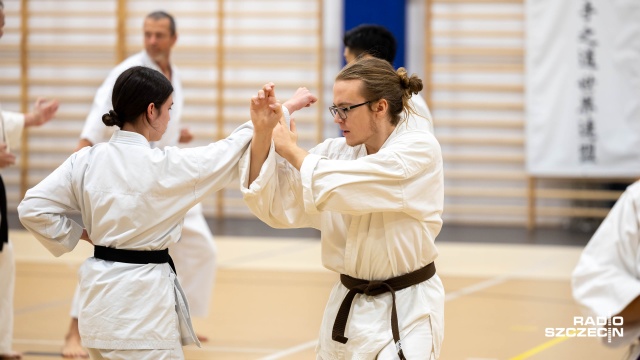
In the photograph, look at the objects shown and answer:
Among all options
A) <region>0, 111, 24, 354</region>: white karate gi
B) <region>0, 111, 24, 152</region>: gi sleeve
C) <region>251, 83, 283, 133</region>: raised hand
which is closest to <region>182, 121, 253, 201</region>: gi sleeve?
<region>251, 83, 283, 133</region>: raised hand

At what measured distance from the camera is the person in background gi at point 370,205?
2402 millimetres

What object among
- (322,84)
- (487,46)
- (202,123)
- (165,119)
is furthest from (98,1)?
(165,119)

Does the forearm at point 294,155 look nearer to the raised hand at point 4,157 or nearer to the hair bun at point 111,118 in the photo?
the hair bun at point 111,118

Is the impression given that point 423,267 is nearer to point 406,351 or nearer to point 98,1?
point 406,351

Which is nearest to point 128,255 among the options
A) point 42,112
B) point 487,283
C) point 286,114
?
point 286,114

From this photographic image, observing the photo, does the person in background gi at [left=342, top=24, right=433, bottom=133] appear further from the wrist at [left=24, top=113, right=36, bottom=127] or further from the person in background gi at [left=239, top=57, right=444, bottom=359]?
the wrist at [left=24, top=113, right=36, bottom=127]

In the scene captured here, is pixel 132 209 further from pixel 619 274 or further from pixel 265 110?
pixel 619 274

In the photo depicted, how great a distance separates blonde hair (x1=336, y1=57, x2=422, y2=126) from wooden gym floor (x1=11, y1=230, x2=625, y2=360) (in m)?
2.19

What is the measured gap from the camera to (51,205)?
261cm

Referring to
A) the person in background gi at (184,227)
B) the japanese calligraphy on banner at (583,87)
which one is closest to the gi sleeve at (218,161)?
the person in background gi at (184,227)

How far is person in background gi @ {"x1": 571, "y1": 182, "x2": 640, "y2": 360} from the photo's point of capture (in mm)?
2602

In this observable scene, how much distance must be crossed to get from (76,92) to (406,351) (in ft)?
29.4

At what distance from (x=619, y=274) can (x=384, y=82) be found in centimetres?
93

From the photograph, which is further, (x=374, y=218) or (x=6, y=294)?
(x=6, y=294)
